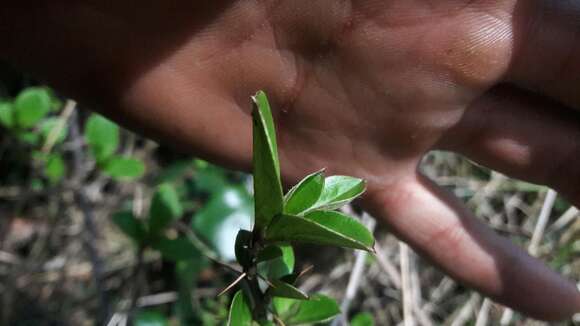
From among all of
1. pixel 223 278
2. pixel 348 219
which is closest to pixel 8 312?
pixel 223 278

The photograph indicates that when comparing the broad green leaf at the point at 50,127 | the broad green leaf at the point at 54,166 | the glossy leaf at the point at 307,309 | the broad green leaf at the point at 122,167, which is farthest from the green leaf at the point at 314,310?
the broad green leaf at the point at 50,127

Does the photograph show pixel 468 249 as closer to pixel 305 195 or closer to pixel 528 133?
pixel 528 133

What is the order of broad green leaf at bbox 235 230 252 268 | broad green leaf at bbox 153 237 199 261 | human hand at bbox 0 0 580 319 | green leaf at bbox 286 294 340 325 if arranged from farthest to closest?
broad green leaf at bbox 153 237 199 261, human hand at bbox 0 0 580 319, green leaf at bbox 286 294 340 325, broad green leaf at bbox 235 230 252 268

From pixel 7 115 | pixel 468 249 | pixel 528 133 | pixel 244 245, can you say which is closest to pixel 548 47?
pixel 528 133

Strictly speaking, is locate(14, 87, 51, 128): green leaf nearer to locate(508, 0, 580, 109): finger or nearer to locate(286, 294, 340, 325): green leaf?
locate(286, 294, 340, 325): green leaf

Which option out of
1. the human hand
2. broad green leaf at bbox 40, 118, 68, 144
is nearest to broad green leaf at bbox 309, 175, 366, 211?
the human hand

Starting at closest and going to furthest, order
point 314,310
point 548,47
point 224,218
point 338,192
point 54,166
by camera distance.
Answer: point 338,192
point 314,310
point 548,47
point 224,218
point 54,166

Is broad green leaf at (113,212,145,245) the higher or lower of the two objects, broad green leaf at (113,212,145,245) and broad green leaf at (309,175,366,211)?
the lower
